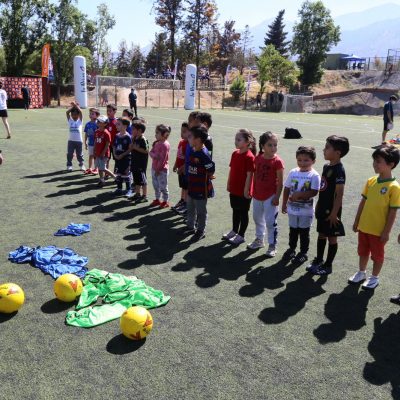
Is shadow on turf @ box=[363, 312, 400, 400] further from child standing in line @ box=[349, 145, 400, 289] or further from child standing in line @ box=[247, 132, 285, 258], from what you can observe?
child standing in line @ box=[247, 132, 285, 258]

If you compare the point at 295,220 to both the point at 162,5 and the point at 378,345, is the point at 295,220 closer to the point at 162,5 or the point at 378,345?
the point at 378,345

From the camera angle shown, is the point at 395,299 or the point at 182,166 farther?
the point at 182,166

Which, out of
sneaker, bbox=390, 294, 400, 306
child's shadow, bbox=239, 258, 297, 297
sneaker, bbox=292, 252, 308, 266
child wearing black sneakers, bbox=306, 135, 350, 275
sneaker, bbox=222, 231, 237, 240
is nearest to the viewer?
sneaker, bbox=390, 294, 400, 306

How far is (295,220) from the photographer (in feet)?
18.6

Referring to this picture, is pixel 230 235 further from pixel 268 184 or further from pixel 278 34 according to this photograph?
pixel 278 34

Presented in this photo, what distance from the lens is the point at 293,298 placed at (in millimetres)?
4852

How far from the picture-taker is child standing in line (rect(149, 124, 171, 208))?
7.93m

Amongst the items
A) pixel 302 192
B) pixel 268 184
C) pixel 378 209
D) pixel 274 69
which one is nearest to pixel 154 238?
pixel 268 184

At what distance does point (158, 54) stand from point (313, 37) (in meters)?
24.9

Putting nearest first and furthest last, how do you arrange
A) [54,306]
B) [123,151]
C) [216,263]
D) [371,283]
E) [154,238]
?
[54,306]
[371,283]
[216,263]
[154,238]
[123,151]

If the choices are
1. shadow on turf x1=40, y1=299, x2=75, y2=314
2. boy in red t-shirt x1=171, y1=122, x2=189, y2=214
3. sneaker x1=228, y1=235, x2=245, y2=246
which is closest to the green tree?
boy in red t-shirt x1=171, y1=122, x2=189, y2=214

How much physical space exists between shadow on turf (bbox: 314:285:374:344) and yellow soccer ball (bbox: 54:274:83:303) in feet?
8.70

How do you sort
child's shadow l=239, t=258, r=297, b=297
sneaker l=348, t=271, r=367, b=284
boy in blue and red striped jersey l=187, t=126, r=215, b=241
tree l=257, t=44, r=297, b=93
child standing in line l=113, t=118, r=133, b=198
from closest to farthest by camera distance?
child's shadow l=239, t=258, r=297, b=297
sneaker l=348, t=271, r=367, b=284
boy in blue and red striped jersey l=187, t=126, r=215, b=241
child standing in line l=113, t=118, r=133, b=198
tree l=257, t=44, r=297, b=93

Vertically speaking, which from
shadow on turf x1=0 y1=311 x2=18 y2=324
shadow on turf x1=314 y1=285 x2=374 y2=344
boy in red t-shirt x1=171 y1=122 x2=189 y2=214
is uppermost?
boy in red t-shirt x1=171 y1=122 x2=189 y2=214
